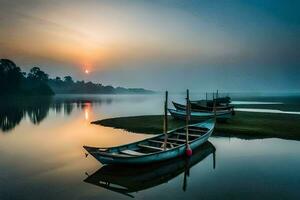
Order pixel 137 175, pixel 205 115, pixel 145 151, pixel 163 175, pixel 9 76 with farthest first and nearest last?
pixel 9 76, pixel 205 115, pixel 145 151, pixel 163 175, pixel 137 175

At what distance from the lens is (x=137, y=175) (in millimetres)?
13883

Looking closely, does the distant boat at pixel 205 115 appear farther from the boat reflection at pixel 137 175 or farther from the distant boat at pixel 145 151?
the boat reflection at pixel 137 175

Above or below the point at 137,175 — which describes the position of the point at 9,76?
above

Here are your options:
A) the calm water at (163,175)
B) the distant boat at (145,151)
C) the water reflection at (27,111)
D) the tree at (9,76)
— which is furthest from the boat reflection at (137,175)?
the tree at (9,76)

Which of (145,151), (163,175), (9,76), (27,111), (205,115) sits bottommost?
(163,175)

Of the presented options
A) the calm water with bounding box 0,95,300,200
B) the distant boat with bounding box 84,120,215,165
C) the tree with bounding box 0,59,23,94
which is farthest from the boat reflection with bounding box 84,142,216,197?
the tree with bounding box 0,59,23,94

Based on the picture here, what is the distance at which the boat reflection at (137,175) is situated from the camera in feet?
40.6

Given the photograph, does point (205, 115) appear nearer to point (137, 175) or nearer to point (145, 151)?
point (145, 151)

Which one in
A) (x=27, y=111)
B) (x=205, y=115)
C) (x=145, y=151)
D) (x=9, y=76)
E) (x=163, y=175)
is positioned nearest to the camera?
(x=163, y=175)

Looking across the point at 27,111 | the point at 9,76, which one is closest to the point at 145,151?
the point at 27,111

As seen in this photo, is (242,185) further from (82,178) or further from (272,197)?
(82,178)

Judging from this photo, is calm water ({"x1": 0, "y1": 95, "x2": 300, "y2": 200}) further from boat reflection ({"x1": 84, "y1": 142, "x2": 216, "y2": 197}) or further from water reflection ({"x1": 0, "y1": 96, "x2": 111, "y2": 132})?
water reflection ({"x1": 0, "y1": 96, "x2": 111, "y2": 132})

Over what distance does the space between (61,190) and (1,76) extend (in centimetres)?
13255

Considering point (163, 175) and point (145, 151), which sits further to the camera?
point (145, 151)
